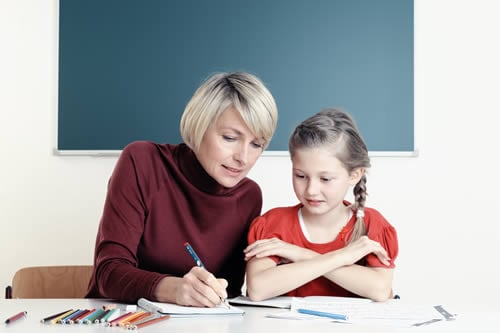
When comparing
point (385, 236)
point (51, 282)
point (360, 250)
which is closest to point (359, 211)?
point (385, 236)

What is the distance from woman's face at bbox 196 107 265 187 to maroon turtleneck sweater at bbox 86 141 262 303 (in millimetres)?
89

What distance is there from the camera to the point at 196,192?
189 centimetres

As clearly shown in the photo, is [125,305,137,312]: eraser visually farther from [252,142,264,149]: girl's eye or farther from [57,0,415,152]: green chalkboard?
[57,0,415,152]: green chalkboard

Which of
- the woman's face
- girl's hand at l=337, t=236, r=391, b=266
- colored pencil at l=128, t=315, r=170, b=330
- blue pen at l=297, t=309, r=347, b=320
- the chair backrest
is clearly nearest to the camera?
colored pencil at l=128, t=315, r=170, b=330

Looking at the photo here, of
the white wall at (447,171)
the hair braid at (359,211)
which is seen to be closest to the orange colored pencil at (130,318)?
the hair braid at (359,211)

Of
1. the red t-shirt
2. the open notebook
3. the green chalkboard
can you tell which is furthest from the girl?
the green chalkboard

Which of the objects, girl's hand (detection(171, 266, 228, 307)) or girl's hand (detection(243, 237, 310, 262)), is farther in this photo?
girl's hand (detection(243, 237, 310, 262))

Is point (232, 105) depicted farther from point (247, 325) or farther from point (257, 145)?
point (247, 325)

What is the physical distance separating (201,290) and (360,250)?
1.56ft

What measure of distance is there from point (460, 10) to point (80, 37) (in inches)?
67.7

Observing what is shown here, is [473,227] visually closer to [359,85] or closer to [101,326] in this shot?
[359,85]

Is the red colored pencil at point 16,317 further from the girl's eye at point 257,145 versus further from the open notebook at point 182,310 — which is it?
the girl's eye at point 257,145

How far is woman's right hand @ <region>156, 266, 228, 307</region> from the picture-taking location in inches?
55.7

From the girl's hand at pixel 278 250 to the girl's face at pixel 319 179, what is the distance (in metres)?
0.16
